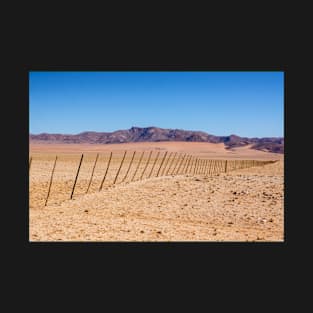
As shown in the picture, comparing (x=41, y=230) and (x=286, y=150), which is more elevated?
(x=286, y=150)

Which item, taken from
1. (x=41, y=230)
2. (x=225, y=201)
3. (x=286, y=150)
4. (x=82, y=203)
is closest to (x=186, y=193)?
(x=225, y=201)

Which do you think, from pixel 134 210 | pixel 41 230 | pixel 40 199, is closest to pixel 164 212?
pixel 134 210

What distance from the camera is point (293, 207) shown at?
7.09m

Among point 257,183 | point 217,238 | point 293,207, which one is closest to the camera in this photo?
point 293,207

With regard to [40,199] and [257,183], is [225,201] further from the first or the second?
[40,199]

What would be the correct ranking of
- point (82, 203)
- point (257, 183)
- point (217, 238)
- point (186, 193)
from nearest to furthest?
point (217, 238) < point (82, 203) < point (186, 193) < point (257, 183)

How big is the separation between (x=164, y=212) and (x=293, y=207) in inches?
251

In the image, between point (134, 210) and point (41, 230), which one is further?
point (134, 210)

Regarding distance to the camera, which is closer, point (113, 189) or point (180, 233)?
point (180, 233)

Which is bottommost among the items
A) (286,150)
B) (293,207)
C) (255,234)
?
(255,234)

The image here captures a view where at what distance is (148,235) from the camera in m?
10.2

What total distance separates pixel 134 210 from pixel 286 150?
704cm

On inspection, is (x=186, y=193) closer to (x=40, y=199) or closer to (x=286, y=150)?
(x=40, y=199)

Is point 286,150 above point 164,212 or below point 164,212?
above
